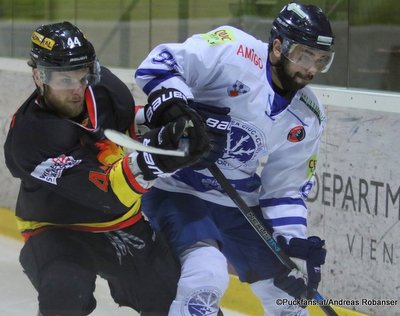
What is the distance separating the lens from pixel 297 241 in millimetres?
2338

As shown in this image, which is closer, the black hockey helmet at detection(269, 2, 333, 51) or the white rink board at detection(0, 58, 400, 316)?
the black hockey helmet at detection(269, 2, 333, 51)

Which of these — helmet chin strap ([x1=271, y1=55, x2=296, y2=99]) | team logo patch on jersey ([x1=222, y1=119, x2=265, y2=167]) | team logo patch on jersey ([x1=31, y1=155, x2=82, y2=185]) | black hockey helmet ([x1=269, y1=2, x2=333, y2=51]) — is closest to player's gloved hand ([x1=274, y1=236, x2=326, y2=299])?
team logo patch on jersey ([x1=222, y1=119, x2=265, y2=167])

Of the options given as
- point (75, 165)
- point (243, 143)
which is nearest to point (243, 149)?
point (243, 143)

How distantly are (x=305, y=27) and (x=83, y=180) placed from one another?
69 cm

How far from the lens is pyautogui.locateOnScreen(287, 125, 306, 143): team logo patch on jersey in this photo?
90.1 inches

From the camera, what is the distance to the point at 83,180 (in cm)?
199

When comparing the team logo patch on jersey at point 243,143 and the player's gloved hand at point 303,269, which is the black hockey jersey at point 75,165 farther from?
the player's gloved hand at point 303,269

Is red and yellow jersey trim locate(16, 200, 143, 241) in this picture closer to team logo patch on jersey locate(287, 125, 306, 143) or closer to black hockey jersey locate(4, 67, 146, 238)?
black hockey jersey locate(4, 67, 146, 238)

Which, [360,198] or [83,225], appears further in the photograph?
[360,198]

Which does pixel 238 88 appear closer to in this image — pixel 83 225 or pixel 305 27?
pixel 305 27

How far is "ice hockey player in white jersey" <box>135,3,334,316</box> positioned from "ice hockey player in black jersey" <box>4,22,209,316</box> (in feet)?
0.33

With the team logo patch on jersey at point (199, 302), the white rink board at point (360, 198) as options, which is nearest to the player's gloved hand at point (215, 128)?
the team logo patch on jersey at point (199, 302)

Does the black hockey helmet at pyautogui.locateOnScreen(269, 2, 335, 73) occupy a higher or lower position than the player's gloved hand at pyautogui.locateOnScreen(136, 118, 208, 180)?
higher

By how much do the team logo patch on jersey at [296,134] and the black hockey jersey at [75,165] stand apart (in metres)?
0.44
